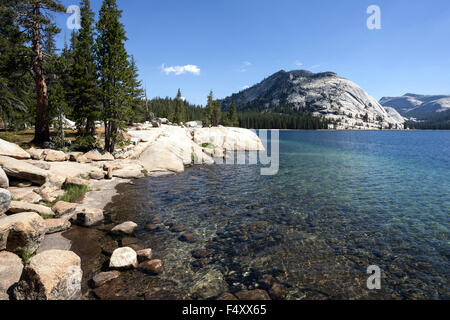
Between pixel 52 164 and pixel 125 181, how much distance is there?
6.00 m

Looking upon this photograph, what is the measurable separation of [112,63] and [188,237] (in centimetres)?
2446

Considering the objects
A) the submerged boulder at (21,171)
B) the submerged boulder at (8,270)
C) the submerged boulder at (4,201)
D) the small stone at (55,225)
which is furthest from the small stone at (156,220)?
the submerged boulder at (21,171)

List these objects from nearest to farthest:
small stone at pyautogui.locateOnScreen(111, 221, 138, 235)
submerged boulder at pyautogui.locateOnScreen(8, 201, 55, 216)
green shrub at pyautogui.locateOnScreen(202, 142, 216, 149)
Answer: submerged boulder at pyautogui.locateOnScreen(8, 201, 55, 216) → small stone at pyautogui.locateOnScreen(111, 221, 138, 235) → green shrub at pyautogui.locateOnScreen(202, 142, 216, 149)

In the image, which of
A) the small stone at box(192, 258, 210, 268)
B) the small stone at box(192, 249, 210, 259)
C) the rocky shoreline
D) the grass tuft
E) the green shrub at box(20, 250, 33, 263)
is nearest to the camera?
the rocky shoreline

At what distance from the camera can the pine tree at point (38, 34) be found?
22.6 metres

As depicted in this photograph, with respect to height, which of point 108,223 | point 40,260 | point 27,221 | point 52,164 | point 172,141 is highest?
point 172,141

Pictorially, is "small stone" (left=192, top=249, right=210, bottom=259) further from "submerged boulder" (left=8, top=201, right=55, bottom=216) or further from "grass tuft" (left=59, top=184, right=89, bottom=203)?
"grass tuft" (left=59, top=184, right=89, bottom=203)

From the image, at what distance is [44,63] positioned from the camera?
24.4 m

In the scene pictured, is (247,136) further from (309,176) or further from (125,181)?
(125,181)

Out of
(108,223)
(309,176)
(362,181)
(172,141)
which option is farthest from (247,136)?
(108,223)

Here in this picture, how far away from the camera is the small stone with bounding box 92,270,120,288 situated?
25.2 feet

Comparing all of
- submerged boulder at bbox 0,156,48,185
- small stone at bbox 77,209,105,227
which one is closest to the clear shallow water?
small stone at bbox 77,209,105,227

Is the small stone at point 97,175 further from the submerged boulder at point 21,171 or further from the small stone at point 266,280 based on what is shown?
the small stone at point 266,280

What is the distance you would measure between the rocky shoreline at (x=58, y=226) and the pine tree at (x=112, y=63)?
5.82m
